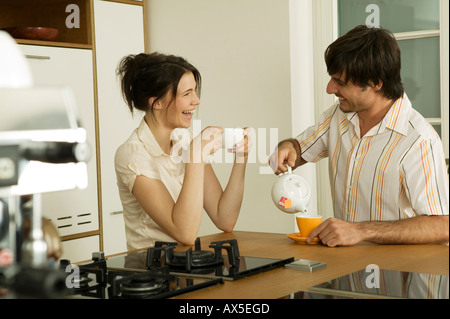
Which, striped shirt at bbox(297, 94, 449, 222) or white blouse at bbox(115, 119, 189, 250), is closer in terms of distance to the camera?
striped shirt at bbox(297, 94, 449, 222)

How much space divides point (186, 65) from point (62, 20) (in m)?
1.49

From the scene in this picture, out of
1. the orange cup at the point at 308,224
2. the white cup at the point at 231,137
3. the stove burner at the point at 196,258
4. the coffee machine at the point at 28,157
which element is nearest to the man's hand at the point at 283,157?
the white cup at the point at 231,137

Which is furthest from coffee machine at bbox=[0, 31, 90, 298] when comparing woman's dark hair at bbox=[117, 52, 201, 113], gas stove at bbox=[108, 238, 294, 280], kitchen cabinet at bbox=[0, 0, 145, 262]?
kitchen cabinet at bbox=[0, 0, 145, 262]

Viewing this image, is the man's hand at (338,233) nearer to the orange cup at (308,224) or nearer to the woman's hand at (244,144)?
the orange cup at (308,224)

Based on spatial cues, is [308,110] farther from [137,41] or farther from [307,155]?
[137,41]

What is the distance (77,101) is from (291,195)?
1869mm

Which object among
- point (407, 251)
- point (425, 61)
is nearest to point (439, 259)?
point (407, 251)

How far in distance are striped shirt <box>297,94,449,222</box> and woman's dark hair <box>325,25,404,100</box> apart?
0.29 feet

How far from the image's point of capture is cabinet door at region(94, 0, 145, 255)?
365cm

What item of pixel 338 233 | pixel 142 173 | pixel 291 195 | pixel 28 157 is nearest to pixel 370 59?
pixel 291 195

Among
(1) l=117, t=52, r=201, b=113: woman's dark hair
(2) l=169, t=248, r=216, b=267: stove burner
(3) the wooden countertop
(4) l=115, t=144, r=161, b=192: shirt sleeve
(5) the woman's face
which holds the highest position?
(1) l=117, t=52, r=201, b=113: woman's dark hair

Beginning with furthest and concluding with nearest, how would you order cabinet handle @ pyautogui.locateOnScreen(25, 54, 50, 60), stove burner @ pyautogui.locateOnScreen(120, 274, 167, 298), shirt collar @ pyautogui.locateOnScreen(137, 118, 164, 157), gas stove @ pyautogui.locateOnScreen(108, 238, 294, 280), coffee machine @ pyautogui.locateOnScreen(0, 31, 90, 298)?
cabinet handle @ pyautogui.locateOnScreen(25, 54, 50, 60) → shirt collar @ pyautogui.locateOnScreen(137, 118, 164, 157) → gas stove @ pyautogui.locateOnScreen(108, 238, 294, 280) → stove burner @ pyautogui.locateOnScreen(120, 274, 167, 298) → coffee machine @ pyautogui.locateOnScreen(0, 31, 90, 298)

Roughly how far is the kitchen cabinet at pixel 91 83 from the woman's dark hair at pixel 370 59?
5.27ft

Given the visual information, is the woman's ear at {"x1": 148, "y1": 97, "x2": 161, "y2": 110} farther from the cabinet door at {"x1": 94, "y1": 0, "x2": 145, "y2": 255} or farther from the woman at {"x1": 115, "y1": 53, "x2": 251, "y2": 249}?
the cabinet door at {"x1": 94, "y1": 0, "x2": 145, "y2": 255}
